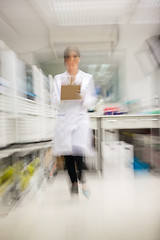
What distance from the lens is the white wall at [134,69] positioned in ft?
4.21

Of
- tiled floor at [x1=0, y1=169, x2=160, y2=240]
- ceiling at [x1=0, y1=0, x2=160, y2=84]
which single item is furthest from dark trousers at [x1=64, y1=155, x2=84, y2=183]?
ceiling at [x1=0, y1=0, x2=160, y2=84]

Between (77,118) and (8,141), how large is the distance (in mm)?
493

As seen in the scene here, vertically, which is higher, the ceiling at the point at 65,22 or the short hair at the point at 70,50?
the ceiling at the point at 65,22

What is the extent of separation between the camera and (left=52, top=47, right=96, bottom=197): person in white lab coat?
130cm

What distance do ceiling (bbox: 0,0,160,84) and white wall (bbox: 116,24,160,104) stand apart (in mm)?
73

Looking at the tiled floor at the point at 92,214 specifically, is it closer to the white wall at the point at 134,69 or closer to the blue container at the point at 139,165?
the blue container at the point at 139,165

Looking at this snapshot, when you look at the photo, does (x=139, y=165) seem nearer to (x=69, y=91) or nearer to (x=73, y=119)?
(x=73, y=119)

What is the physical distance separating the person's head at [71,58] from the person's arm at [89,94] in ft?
0.48

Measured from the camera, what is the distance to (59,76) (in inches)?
50.8

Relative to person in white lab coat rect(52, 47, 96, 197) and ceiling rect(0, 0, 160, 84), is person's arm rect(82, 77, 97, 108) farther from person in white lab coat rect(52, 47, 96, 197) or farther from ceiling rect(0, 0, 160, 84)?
ceiling rect(0, 0, 160, 84)

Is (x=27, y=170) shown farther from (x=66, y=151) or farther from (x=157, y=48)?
(x=157, y=48)

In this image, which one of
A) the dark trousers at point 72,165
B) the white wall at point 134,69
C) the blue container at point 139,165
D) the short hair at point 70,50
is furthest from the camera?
the blue container at point 139,165

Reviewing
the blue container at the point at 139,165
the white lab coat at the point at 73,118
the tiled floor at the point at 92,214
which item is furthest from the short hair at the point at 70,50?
the blue container at the point at 139,165

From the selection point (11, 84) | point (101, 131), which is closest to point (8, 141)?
point (11, 84)
